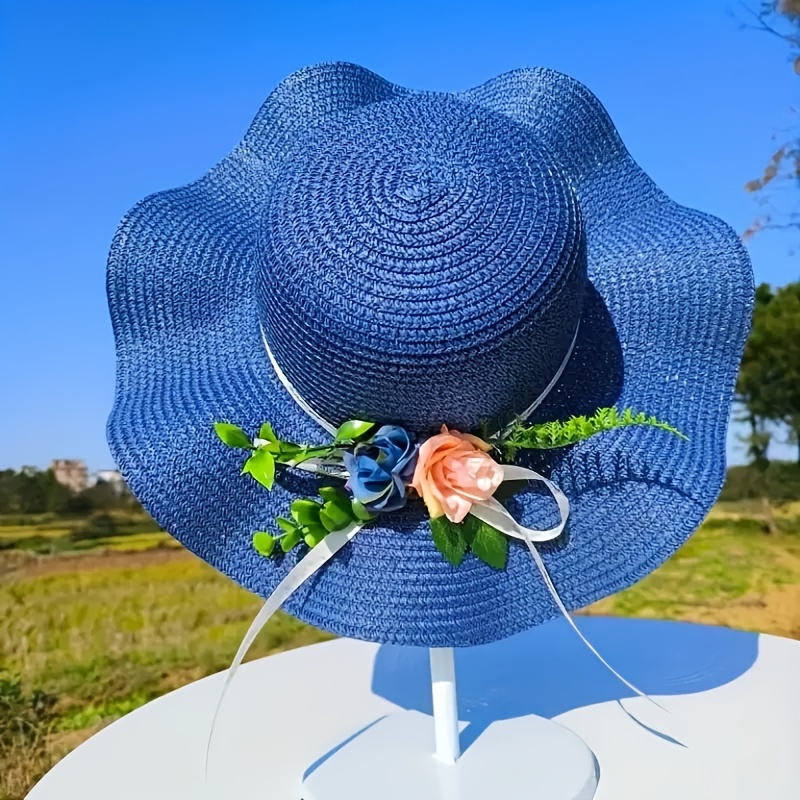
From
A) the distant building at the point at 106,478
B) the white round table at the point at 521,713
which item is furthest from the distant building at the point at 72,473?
the white round table at the point at 521,713

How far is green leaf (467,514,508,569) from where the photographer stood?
959 mm

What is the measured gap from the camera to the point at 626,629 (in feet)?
5.21

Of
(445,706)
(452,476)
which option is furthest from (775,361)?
(452,476)

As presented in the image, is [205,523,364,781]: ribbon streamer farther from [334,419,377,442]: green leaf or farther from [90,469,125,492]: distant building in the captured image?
[90,469,125,492]: distant building

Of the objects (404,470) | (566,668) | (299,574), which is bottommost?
(566,668)

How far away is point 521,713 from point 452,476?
0.52m

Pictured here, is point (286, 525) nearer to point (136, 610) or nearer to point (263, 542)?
point (263, 542)

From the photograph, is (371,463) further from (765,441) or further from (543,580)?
(765,441)

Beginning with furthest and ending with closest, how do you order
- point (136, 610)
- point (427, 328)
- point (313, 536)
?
point (136, 610) → point (313, 536) → point (427, 328)

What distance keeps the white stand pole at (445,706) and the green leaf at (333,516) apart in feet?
0.79

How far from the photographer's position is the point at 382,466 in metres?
0.90

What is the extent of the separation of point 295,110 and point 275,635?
2883 millimetres

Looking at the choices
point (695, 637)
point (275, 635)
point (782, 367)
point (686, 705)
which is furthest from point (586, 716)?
point (782, 367)

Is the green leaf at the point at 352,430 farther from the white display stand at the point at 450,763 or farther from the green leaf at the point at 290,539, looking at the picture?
the white display stand at the point at 450,763
